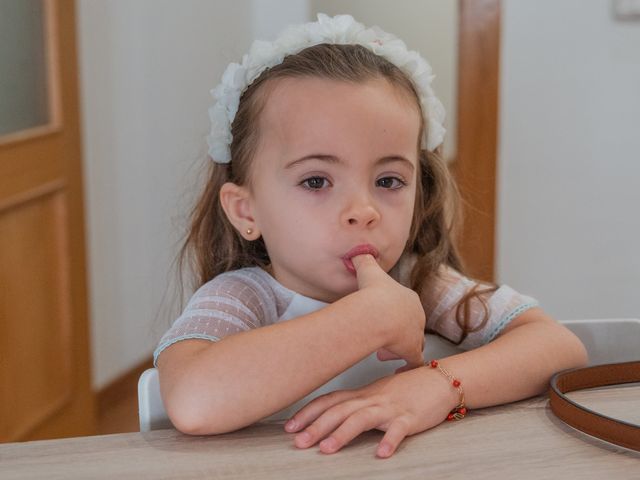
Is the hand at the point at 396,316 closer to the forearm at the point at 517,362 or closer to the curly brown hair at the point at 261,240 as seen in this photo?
the forearm at the point at 517,362

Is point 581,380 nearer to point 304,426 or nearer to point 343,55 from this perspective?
point 304,426

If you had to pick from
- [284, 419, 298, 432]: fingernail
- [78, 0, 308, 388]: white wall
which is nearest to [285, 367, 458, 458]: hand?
[284, 419, 298, 432]: fingernail

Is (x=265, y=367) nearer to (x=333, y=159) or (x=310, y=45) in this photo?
(x=333, y=159)

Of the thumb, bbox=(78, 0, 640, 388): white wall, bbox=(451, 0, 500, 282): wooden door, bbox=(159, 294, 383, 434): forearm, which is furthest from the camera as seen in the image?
bbox=(451, 0, 500, 282): wooden door

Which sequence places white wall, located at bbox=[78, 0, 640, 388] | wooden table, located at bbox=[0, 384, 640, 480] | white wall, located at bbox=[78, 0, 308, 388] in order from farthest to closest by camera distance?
1. white wall, located at bbox=[78, 0, 640, 388]
2. white wall, located at bbox=[78, 0, 308, 388]
3. wooden table, located at bbox=[0, 384, 640, 480]

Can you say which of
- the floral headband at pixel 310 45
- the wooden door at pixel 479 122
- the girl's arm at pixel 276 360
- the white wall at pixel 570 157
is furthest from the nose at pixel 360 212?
the white wall at pixel 570 157

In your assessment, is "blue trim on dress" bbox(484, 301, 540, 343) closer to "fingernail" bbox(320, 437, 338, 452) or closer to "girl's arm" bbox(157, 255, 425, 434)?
Result: "girl's arm" bbox(157, 255, 425, 434)

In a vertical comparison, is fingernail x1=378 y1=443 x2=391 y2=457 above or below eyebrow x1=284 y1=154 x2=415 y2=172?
below

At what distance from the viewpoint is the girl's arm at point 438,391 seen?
778mm

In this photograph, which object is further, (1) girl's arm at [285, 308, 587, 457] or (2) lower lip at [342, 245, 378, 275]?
(2) lower lip at [342, 245, 378, 275]

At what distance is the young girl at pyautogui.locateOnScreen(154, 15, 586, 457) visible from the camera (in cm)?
85

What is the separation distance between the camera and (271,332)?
867 mm

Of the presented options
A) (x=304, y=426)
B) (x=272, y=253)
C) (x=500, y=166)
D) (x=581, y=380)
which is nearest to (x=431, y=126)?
(x=272, y=253)

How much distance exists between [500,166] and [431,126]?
2036 millimetres
